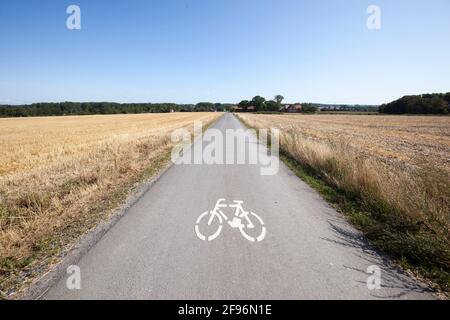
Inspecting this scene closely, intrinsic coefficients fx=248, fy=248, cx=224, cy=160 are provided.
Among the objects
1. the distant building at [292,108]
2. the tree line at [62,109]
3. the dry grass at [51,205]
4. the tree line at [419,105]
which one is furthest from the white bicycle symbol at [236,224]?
the distant building at [292,108]

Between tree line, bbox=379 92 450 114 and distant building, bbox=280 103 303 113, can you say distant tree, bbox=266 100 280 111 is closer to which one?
distant building, bbox=280 103 303 113

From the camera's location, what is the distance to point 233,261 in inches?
136

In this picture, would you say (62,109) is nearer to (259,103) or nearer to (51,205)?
(259,103)

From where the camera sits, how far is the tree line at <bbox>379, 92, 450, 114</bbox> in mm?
88562

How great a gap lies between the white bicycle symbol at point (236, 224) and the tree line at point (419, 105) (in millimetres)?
113112

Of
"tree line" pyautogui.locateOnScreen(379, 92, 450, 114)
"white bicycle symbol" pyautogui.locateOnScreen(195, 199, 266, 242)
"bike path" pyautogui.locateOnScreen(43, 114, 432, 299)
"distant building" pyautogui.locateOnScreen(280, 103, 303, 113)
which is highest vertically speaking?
"distant building" pyautogui.locateOnScreen(280, 103, 303, 113)

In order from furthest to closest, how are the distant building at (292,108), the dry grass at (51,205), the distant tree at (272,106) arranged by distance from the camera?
the distant building at (292,108) → the distant tree at (272,106) → the dry grass at (51,205)

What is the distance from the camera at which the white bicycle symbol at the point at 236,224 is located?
4195 mm

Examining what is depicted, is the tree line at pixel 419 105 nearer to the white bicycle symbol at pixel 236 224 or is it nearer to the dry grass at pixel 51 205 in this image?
the dry grass at pixel 51 205

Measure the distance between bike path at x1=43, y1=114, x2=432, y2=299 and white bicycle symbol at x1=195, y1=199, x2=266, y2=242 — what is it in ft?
0.37

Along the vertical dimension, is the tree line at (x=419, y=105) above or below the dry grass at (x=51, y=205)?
above

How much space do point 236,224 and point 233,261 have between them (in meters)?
1.18

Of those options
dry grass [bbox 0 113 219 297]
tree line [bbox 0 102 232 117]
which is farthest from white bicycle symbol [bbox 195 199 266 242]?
tree line [bbox 0 102 232 117]

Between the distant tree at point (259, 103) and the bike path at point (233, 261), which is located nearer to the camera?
the bike path at point (233, 261)
